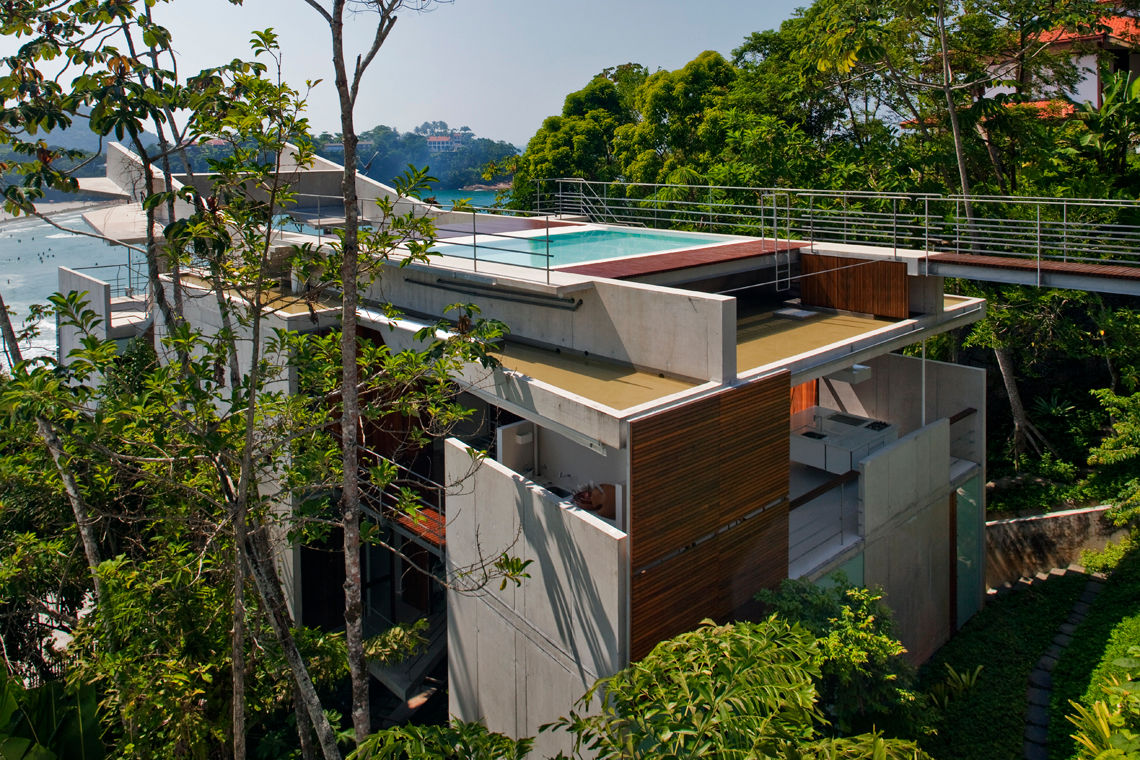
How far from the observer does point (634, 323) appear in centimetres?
1024

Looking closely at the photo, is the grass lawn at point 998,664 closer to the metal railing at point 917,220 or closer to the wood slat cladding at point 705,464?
the wood slat cladding at point 705,464

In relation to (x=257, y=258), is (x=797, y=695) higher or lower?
lower

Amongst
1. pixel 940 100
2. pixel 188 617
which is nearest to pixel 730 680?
pixel 188 617

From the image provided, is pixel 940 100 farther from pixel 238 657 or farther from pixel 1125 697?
pixel 238 657

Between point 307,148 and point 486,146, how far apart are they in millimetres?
69775

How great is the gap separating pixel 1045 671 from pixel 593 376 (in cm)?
772

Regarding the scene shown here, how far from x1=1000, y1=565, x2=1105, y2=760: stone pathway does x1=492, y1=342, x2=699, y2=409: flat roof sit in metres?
6.19

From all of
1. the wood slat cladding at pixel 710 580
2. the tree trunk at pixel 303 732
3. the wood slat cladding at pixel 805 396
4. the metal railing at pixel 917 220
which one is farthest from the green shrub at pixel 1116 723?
the tree trunk at pixel 303 732

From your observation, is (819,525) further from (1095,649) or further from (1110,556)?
(1110,556)

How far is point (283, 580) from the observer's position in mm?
13414

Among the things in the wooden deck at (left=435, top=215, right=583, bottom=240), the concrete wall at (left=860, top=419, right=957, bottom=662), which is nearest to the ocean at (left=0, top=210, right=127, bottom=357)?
the wooden deck at (left=435, top=215, right=583, bottom=240)

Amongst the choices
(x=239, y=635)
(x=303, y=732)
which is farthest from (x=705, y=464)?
(x=303, y=732)

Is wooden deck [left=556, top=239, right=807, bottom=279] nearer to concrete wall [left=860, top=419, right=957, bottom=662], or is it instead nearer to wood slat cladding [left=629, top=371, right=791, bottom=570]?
wood slat cladding [left=629, top=371, right=791, bottom=570]

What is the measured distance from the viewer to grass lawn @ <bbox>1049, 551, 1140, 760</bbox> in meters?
10.5
